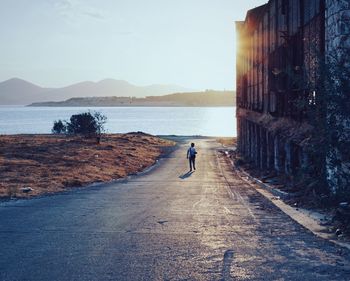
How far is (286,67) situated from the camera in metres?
22.4

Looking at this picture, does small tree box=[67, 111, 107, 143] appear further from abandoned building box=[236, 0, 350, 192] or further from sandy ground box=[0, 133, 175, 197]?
abandoned building box=[236, 0, 350, 192]

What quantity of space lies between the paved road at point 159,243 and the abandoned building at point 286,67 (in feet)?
10.8

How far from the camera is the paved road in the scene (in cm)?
794

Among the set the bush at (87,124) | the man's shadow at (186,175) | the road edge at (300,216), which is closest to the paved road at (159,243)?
the road edge at (300,216)

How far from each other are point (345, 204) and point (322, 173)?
6.82ft

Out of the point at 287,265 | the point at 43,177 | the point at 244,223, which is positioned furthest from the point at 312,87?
the point at 43,177

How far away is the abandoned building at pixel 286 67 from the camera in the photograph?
1356 centimetres

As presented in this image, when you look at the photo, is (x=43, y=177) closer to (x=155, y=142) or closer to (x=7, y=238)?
(x=7, y=238)

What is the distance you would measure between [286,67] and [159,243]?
47.2 feet

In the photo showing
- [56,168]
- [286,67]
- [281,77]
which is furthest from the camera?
[56,168]

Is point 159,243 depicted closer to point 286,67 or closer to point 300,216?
point 300,216

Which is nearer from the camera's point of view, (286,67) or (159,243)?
(159,243)

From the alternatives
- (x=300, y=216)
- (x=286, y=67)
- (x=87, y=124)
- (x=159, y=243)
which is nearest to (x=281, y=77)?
(x=286, y=67)

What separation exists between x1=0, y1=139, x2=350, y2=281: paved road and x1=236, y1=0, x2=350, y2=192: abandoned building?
10.8ft
